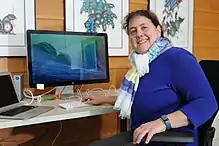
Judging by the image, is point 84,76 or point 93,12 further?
point 93,12

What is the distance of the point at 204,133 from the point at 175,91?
236 mm

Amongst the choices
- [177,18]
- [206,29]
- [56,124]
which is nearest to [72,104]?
[56,124]

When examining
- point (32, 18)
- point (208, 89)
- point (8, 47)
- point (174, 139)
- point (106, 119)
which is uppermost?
point (32, 18)

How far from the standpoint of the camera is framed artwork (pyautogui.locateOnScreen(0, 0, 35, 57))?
6.98 ft

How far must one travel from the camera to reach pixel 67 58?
217 cm

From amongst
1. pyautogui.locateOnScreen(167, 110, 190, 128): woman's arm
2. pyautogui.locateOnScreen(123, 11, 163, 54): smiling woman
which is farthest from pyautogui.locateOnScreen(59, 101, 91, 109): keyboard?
pyautogui.locateOnScreen(167, 110, 190, 128): woman's arm

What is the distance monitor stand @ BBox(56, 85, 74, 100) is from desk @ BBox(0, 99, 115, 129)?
0.17 meters

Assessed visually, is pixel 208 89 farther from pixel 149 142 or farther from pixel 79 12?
pixel 79 12

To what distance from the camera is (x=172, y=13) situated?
3043 mm

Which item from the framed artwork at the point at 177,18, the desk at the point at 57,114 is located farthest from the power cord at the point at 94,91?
the framed artwork at the point at 177,18

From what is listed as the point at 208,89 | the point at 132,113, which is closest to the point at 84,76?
the point at 132,113

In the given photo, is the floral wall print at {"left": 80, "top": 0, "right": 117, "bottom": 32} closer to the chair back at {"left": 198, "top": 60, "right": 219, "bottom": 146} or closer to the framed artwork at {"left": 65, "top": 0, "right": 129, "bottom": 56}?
the framed artwork at {"left": 65, "top": 0, "right": 129, "bottom": 56}

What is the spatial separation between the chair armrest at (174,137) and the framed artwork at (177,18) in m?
1.64

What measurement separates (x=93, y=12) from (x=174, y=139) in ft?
4.64
